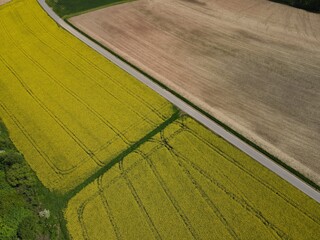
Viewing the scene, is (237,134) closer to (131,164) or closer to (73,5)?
(131,164)

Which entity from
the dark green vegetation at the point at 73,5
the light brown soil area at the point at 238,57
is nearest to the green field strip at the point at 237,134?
the light brown soil area at the point at 238,57

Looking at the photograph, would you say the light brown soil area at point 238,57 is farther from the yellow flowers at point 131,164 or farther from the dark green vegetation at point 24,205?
the dark green vegetation at point 24,205

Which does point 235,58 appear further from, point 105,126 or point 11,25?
point 11,25

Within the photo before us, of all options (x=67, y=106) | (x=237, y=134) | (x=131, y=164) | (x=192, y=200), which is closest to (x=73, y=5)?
(x=67, y=106)

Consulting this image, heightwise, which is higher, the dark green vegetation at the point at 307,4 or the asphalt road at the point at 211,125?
the dark green vegetation at the point at 307,4

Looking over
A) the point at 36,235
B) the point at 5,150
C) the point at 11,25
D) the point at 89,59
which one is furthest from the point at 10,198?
the point at 11,25

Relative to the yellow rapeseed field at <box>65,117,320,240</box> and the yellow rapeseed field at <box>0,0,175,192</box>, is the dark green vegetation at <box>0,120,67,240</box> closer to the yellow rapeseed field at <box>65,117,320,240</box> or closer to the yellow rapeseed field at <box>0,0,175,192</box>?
the yellow rapeseed field at <box>0,0,175,192</box>

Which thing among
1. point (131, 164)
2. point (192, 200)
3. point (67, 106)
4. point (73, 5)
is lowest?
point (192, 200)
